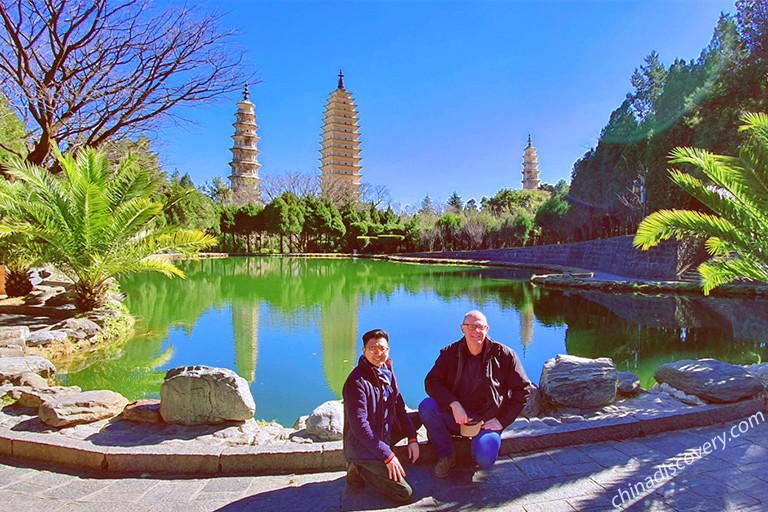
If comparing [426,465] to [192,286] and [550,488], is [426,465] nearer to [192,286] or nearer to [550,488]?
[550,488]

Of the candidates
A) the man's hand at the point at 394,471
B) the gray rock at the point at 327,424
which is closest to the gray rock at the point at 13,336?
the gray rock at the point at 327,424

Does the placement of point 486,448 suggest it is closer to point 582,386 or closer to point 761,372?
point 582,386

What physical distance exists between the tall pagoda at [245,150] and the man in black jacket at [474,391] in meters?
51.8

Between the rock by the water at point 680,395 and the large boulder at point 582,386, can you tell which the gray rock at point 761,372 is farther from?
the large boulder at point 582,386

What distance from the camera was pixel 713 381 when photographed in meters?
3.66

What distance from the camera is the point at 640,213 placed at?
792 inches

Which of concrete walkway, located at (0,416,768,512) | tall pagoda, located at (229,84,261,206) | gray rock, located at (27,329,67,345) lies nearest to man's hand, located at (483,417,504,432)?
concrete walkway, located at (0,416,768,512)

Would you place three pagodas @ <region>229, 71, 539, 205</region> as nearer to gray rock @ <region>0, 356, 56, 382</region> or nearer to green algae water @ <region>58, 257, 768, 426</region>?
green algae water @ <region>58, 257, 768, 426</region>

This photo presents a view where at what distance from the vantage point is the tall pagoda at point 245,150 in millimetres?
52719

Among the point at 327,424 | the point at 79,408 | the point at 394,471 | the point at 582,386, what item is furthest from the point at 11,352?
the point at 582,386

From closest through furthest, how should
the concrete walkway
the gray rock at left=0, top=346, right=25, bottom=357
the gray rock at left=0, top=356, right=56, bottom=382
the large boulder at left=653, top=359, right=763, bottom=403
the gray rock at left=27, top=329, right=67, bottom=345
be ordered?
the concrete walkway, the large boulder at left=653, top=359, right=763, bottom=403, the gray rock at left=0, top=356, right=56, bottom=382, the gray rock at left=0, top=346, right=25, bottom=357, the gray rock at left=27, top=329, right=67, bottom=345

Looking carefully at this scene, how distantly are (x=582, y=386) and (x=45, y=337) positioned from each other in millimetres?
6146

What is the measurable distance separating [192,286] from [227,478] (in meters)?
12.9

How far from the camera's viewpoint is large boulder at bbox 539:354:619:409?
150 inches
